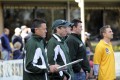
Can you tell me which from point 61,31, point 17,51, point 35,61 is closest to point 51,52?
point 61,31

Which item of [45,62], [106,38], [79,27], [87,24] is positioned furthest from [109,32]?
[87,24]

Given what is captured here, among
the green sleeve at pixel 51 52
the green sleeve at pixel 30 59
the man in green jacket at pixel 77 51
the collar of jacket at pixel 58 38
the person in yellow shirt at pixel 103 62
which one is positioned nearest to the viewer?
the green sleeve at pixel 30 59

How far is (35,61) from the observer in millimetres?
6566

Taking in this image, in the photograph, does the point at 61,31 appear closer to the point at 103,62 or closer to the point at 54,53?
the point at 54,53

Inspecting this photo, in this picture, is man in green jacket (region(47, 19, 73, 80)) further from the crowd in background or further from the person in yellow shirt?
the person in yellow shirt

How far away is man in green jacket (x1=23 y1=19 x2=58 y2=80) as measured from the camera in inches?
258

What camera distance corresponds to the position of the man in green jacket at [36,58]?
21.5 ft

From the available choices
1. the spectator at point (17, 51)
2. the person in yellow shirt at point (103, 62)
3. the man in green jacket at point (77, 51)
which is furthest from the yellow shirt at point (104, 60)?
the spectator at point (17, 51)

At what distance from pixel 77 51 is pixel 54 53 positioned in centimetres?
126

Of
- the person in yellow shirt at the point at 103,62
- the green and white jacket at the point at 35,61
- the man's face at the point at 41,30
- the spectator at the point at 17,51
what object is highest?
the man's face at the point at 41,30

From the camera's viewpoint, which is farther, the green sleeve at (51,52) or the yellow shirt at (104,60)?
the yellow shirt at (104,60)

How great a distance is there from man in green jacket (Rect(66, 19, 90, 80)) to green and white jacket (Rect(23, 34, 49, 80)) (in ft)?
5.61

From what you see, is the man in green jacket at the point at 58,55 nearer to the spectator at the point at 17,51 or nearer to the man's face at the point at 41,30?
the man's face at the point at 41,30

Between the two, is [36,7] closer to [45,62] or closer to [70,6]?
[70,6]
